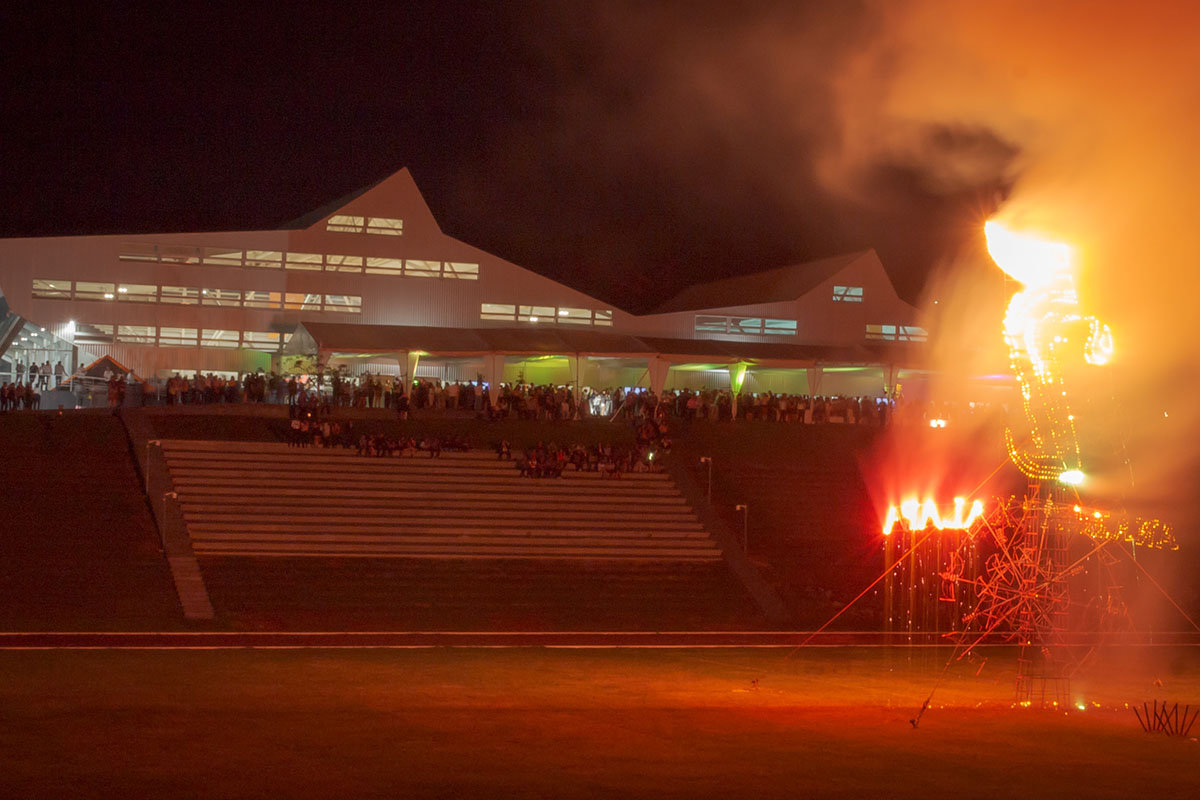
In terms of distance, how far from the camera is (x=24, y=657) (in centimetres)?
1850

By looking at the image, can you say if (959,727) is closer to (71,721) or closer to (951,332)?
(71,721)

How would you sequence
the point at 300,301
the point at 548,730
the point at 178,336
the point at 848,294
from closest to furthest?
the point at 548,730
the point at 178,336
the point at 300,301
the point at 848,294

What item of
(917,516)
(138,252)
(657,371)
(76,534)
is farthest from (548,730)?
(138,252)

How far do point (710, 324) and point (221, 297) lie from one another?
18345mm

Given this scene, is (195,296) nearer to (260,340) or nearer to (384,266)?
(260,340)

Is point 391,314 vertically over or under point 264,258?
under

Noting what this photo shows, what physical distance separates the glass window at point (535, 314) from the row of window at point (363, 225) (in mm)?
5332

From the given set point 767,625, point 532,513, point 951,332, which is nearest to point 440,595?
point 532,513

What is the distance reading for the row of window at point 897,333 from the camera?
48.5 m

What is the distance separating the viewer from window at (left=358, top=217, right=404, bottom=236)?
43938 millimetres

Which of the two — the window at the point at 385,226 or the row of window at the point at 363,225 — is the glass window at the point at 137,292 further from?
the window at the point at 385,226

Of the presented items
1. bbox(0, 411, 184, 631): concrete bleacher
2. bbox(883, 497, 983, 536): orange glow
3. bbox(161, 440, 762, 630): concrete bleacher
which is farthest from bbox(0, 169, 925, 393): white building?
bbox(883, 497, 983, 536): orange glow

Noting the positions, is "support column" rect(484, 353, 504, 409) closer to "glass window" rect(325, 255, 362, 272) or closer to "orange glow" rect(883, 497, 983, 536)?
"glass window" rect(325, 255, 362, 272)

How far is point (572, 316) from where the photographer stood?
45.8 meters
